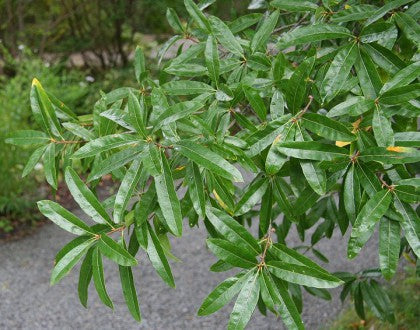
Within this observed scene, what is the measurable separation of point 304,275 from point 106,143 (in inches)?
17.0

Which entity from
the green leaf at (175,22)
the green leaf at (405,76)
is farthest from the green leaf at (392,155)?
the green leaf at (175,22)

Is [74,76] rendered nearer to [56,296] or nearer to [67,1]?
[67,1]

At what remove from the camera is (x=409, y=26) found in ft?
3.69

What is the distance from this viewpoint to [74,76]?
598 cm

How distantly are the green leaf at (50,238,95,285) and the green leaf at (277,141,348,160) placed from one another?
16.6 inches

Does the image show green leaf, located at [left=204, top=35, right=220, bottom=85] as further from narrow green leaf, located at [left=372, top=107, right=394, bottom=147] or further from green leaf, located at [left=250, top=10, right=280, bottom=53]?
narrow green leaf, located at [left=372, top=107, right=394, bottom=147]

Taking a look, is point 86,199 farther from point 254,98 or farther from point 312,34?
point 312,34

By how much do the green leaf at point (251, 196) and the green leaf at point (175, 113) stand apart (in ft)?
0.89

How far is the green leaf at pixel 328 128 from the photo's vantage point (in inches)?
40.2

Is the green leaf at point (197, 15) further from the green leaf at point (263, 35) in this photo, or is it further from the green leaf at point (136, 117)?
the green leaf at point (136, 117)

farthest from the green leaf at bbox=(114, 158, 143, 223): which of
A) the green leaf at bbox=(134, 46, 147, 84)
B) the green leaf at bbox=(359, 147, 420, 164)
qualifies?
the green leaf at bbox=(134, 46, 147, 84)

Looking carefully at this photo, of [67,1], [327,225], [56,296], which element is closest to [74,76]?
[67,1]

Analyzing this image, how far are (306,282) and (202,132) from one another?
0.35 m

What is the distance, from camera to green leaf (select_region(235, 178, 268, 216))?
1.18m
